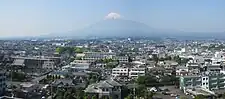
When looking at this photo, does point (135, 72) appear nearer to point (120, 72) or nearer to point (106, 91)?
point (120, 72)

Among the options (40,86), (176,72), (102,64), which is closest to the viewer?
(40,86)

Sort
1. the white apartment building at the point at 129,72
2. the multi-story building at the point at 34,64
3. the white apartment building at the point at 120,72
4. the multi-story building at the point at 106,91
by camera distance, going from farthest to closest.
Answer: the multi-story building at the point at 34,64 → the white apartment building at the point at 120,72 → the white apartment building at the point at 129,72 → the multi-story building at the point at 106,91

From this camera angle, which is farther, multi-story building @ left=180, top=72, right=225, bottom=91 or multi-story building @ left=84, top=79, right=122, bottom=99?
multi-story building @ left=180, top=72, right=225, bottom=91

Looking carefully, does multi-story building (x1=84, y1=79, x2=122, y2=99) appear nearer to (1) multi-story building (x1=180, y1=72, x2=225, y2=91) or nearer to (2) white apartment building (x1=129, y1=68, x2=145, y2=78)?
(1) multi-story building (x1=180, y1=72, x2=225, y2=91)

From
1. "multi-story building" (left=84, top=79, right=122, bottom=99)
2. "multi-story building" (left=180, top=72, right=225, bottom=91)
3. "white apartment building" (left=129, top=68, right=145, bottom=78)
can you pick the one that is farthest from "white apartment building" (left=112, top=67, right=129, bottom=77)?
"multi-story building" (left=84, top=79, right=122, bottom=99)

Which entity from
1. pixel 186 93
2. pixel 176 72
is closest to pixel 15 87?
pixel 186 93

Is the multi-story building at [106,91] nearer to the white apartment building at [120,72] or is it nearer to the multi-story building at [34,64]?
the white apartment building at [120,72]

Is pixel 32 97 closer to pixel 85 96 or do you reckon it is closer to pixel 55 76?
pixel 85 96

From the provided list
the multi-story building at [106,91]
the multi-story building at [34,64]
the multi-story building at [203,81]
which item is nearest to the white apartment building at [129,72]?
the multi-story building at [203,81]

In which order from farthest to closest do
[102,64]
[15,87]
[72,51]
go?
[72,51] → [102,64] → [15,87]

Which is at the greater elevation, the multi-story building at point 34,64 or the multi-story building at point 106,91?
the multi-story building at point 106,91

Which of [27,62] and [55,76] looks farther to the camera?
[27,62]
